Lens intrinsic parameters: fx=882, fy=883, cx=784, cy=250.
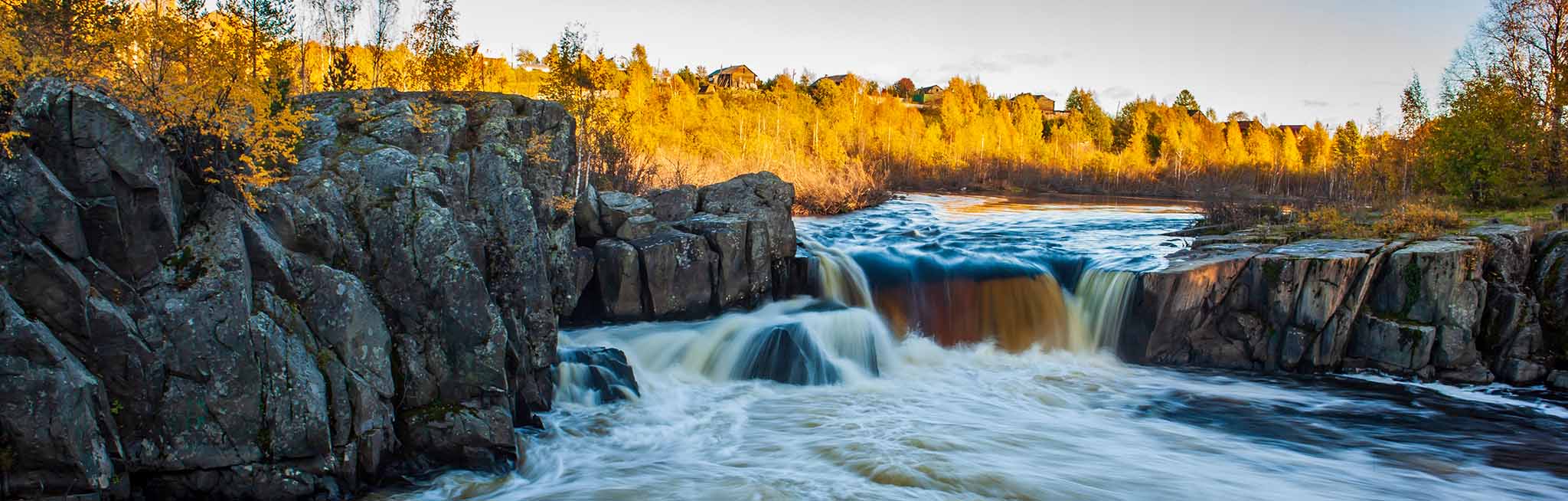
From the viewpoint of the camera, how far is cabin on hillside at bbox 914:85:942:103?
286ft

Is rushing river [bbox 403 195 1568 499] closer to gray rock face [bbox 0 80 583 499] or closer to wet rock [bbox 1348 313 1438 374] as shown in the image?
wet rock [bbox 1348 313 1438 374]

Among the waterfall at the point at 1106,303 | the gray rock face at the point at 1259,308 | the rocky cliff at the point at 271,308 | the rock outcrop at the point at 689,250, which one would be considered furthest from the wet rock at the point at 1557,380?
the rocky cliff at the point at 271,308

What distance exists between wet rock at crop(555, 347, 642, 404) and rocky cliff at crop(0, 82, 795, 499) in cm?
41

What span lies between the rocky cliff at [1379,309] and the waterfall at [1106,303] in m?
0.38

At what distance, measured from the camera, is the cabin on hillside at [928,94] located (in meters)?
87.1

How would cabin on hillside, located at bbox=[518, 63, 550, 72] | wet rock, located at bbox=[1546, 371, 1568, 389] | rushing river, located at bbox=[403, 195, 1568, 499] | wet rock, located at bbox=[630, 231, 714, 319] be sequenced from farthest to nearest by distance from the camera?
cabin on hillside, located at bbox=[518, 63, 550, 72] < wet rock, located at bbox=[630, 231, 714, 319] < wet rock, located at bbox=[1546, 371, 1568, 389] < rushing river, located at bbox=[403, 195, 1568, 499]

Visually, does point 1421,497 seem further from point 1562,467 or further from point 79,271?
point 79,271

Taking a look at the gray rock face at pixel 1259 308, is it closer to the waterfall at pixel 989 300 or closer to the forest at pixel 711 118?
the waterfall at pixel 989 300

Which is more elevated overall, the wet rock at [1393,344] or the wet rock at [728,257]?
the wet rock at [728,257]

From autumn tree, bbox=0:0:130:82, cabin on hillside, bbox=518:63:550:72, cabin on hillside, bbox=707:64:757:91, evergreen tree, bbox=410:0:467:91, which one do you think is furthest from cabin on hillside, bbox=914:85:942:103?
autumn tree, bbox=0:0:130:82

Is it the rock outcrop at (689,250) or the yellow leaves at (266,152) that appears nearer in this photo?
the yellow leaves at (266,152)

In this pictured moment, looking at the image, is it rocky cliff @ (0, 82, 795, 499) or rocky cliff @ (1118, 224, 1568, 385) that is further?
rocky cliff @ (1118, 224, 1568, 385)

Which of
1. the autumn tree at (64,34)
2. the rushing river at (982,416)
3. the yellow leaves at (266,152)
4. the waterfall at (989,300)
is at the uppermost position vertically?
the autumn tree at (64,34)

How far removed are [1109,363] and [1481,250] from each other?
4.85 m
